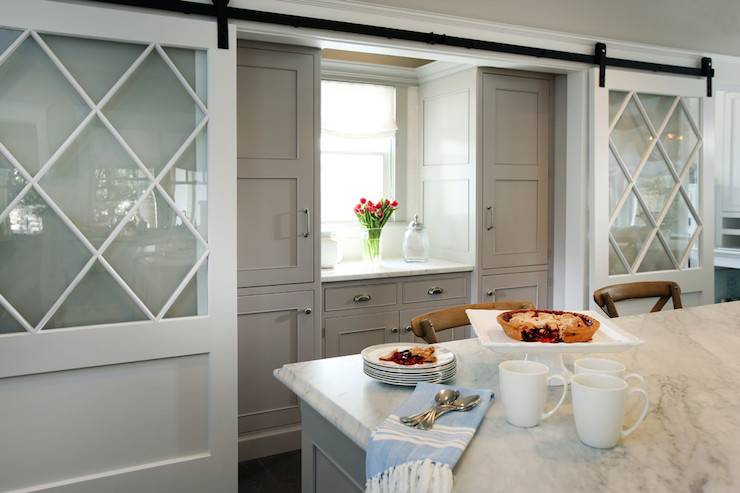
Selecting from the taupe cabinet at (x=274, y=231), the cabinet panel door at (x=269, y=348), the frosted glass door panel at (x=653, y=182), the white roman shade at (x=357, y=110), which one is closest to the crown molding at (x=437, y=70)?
the white roman shade at (x=357, y=110)

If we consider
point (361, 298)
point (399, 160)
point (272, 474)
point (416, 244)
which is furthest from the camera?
point (399, 160)

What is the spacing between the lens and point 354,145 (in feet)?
13.8

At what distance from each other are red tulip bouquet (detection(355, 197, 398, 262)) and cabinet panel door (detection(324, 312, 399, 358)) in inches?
19.6

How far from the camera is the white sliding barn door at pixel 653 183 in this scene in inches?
144

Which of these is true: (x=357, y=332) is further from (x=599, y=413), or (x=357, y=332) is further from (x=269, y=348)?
(x=599, y=413)

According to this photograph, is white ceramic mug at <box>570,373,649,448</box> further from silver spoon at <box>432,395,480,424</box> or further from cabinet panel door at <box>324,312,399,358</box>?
cabinet panel door at <box>324,312,399,358</box>

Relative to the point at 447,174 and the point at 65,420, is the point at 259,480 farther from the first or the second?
the point at 447,174

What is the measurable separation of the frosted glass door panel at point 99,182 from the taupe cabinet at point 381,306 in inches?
38.3

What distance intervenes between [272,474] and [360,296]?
103 cm

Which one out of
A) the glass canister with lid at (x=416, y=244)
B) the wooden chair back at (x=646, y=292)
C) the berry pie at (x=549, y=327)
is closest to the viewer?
the berry pie at (x=549, y=327)

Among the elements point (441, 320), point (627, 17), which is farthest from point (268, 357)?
point (627, 17)

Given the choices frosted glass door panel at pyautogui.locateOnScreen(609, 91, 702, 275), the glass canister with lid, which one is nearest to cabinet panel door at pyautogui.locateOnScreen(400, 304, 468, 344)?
the glass canister with lid

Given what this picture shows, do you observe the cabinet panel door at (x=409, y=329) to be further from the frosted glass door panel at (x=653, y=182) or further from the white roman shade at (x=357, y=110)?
the white roman shade at (x=357, y=110)

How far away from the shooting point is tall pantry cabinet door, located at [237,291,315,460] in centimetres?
308
